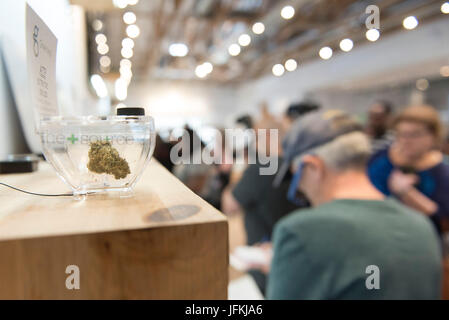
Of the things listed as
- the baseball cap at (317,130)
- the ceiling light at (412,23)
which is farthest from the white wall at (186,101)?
the ceiling light at (412,23)

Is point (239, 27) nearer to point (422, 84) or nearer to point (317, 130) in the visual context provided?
point (422, 84)

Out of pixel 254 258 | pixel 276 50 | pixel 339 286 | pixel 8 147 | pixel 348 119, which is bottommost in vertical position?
pixel 254 258

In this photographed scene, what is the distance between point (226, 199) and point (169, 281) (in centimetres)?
215

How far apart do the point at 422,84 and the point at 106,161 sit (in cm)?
757

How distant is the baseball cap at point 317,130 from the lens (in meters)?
1.42

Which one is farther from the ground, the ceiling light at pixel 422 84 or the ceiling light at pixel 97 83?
the ceiling light at pixel 422 84

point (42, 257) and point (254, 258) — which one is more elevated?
point (42, 257)

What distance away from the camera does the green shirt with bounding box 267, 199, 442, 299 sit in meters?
1.00

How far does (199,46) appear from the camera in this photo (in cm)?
728

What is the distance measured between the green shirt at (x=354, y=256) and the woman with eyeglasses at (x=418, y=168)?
4.06 ft

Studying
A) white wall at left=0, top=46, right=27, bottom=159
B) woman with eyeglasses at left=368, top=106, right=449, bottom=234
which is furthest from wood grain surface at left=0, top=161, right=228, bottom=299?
woman with eyeglasses at left=368, top=106, right=449, bottom=234

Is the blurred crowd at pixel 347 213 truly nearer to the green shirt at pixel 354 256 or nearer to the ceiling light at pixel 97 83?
the green shirt at pixel 354 256

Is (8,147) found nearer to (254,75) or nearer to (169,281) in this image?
(169,281)

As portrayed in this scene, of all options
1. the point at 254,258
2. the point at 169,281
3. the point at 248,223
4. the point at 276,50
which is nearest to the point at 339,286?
the point at 254,258
